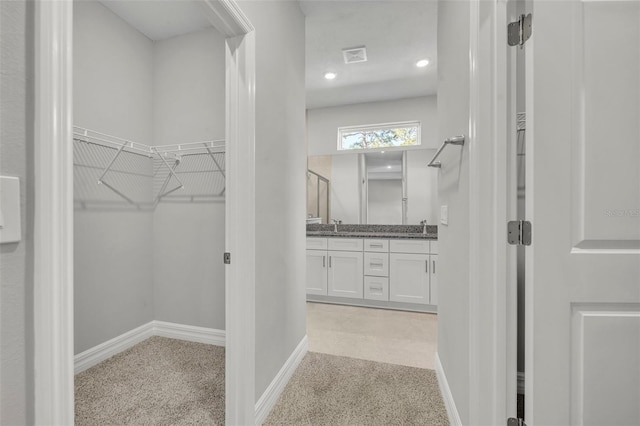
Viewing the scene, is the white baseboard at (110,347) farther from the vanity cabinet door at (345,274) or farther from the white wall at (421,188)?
the white wall at (421,188)

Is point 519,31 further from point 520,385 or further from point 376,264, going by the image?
point 376,264

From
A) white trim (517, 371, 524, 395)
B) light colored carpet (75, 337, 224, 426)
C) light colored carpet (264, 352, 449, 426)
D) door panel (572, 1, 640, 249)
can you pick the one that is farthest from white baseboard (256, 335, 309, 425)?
door panel (572, 1, 640, 249)

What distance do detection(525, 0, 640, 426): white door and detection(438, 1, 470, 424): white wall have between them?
11.5 inches

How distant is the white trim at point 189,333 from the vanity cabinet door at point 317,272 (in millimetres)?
1291

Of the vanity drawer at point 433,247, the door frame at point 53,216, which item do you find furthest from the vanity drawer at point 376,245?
the door frame at point 53,216

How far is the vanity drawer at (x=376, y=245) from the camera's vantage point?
127 inches

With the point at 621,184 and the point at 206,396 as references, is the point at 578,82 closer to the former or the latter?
the point at 621,184

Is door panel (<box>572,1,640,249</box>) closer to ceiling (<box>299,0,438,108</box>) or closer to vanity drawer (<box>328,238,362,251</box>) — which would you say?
ceiling (<box>299,0,438,108</box>)

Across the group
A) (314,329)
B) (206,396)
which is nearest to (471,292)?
(206,396)

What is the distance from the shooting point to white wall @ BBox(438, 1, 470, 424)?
4.28ft

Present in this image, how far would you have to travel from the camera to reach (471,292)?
1.20 meters

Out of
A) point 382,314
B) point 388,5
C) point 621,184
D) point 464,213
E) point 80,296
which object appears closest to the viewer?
point 621,184

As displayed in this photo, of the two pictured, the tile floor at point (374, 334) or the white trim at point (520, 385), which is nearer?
the white trim at point (520, 385)

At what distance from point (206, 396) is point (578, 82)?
2.35 metres
